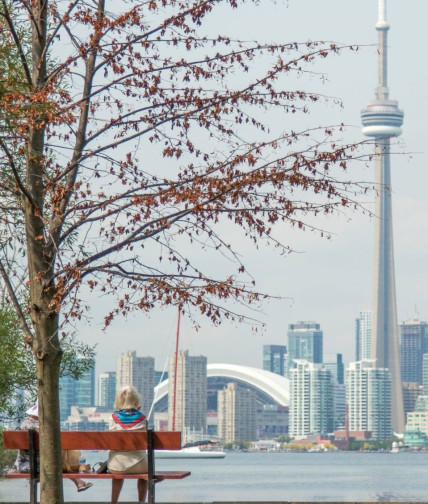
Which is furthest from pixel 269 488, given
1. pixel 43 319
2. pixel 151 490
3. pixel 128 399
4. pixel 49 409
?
pixel 43 319

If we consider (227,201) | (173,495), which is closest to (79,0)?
(227,201)

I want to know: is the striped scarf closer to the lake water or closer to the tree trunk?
the tree trunk

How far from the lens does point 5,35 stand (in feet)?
35.0

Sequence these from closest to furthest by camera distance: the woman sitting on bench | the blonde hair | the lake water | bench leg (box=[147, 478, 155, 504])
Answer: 1. bench leg (box=[147, 478, 155, 504])
2. the blonde hair
3. the woman sitting on bench
4. the lake water

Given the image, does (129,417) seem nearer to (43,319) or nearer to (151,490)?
(151,490)

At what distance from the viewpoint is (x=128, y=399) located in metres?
11.3

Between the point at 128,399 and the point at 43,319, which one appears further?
the point at 128,399

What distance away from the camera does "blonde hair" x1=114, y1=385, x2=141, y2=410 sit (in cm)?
1135

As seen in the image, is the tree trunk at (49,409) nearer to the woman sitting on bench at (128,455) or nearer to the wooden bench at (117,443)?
the wooden bench at (117,443)

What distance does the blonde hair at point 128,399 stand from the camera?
11.4m

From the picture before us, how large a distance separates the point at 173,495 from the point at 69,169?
35.9 metres

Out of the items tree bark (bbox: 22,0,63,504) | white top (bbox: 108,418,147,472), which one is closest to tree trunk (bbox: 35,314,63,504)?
tree bark (bbox: 22,0,63,504)

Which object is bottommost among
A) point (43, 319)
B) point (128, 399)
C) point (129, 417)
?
point (129, 417)

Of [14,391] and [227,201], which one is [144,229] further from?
[14,391]
